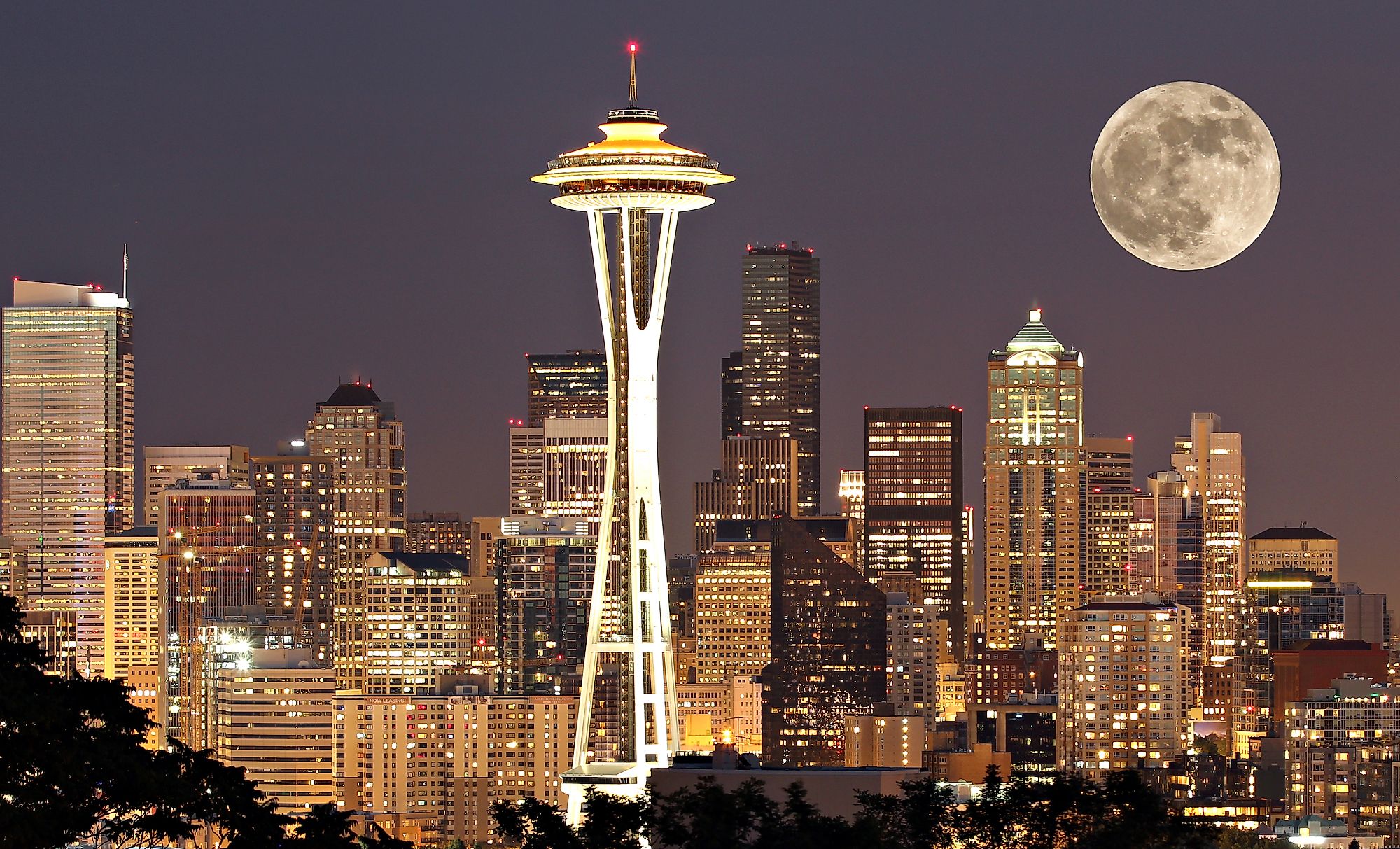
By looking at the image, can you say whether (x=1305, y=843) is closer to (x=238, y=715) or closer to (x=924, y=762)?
(x=924, y=762)

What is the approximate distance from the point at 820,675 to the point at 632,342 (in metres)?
85.3

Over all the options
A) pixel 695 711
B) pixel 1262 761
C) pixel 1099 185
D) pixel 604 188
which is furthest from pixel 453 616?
pixel 1099 185

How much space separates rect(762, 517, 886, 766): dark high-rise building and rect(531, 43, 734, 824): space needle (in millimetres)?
62510

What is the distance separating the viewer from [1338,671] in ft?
602

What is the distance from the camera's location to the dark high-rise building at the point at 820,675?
182m

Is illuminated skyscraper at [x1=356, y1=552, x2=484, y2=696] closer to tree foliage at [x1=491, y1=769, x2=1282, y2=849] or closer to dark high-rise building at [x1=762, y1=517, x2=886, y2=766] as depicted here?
dark high-rise building at [x1=762, y1=517, x2=886, y2=766]

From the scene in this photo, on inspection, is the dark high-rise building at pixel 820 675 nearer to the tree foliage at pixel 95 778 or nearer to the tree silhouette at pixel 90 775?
the tree foliage at pixel 95 778

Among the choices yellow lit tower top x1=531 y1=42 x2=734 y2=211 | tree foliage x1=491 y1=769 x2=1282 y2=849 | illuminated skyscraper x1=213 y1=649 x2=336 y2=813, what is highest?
yellow lit tower top x1=531 y1=42 x2=734 y2=211

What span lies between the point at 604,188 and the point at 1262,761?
64.9 metres

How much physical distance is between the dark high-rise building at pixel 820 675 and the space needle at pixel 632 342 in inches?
2461

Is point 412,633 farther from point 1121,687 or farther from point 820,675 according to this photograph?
point 1121,687

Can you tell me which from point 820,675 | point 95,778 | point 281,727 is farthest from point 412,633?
point 95,778

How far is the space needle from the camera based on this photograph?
108m

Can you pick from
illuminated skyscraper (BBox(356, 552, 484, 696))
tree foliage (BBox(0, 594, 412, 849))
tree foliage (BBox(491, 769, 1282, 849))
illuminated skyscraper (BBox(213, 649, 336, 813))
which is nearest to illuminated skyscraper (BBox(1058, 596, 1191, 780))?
illuminated skyscraper (BBox(356, 552, 484, 696))
